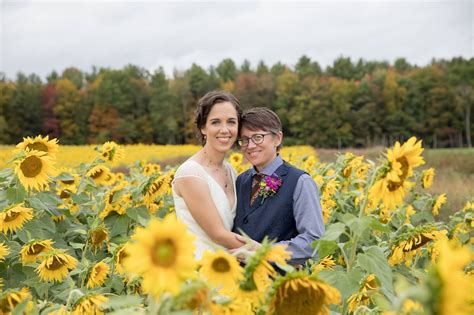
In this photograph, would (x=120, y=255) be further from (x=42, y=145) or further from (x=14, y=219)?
(x=42, y=145)

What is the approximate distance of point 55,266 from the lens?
2.54 metres

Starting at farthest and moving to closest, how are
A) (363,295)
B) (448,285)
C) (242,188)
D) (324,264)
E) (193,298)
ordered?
(242,188) < (324,264) < (363,295) < (193,298) < (448,285)

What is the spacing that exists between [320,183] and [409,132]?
170ft

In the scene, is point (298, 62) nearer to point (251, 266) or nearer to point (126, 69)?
point (126, 69)

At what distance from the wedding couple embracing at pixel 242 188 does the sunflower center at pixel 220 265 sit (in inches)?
55.8

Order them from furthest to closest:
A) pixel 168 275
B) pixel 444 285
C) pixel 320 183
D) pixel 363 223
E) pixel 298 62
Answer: pixel 298 62
pixel 320 183
pixel 363 223
pixel 168 275
pixel 444 285

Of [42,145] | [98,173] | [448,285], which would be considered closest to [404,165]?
[448,285]

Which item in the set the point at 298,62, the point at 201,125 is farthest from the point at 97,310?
the point at 298,62

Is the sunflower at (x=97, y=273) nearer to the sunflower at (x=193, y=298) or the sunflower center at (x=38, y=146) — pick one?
the sunflower center at (x=38, y=146)

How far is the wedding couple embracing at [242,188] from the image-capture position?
2971mm

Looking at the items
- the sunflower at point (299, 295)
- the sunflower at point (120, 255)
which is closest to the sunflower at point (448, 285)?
the sunflower at point (299, 295)

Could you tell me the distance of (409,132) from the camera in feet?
175

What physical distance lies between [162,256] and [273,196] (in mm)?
1994

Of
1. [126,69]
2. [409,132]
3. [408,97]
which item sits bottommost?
[409,132]
